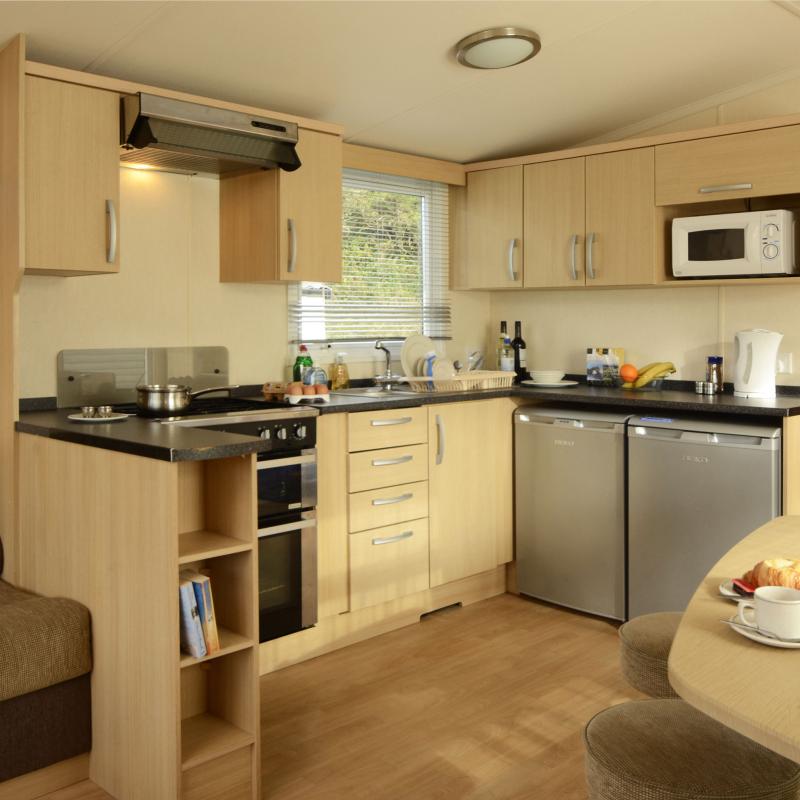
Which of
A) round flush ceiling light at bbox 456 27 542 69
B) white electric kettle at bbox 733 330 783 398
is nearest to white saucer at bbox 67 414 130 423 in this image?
round flush ceiling light at bbox 456 27 542 69

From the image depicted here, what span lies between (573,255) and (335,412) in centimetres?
151


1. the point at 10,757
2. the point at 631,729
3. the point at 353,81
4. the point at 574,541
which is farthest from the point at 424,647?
the point at 353,81

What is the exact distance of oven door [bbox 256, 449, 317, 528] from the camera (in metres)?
3.16

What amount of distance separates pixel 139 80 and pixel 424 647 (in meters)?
2.42

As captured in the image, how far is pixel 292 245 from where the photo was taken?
3582 mm

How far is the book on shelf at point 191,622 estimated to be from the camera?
7.38ft

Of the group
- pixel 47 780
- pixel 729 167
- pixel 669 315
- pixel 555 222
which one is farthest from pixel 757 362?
pixel 47 780

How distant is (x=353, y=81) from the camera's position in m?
3.51

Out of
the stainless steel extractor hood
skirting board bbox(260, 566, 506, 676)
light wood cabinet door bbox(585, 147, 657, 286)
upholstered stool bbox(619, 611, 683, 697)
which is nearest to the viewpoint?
upholstered stool bbox(619, 611, 683, 697)

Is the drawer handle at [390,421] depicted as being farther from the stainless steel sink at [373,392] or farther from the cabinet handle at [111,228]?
the cabinet handle at [111,228]

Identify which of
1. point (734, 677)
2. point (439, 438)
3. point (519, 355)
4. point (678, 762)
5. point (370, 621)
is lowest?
point (370, 621)

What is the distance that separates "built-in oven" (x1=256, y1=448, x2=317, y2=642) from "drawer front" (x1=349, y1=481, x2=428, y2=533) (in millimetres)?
261

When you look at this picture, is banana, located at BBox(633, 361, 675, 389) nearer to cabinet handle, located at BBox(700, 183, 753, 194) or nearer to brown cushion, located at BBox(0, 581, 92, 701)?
cabinet handle, located at BBox(700, 183, 753, 194)

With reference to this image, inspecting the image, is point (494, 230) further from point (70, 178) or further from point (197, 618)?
point (197, 618)
